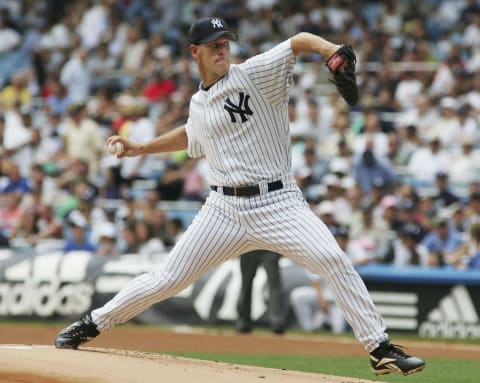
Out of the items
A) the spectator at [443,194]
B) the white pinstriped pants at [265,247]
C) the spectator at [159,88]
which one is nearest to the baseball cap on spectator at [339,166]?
the spectator at [443,194]

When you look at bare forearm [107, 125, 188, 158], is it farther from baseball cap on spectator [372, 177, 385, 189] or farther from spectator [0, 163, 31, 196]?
spectator [0, 163, 31, 196]

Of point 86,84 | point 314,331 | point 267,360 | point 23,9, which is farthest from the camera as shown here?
point 23,9

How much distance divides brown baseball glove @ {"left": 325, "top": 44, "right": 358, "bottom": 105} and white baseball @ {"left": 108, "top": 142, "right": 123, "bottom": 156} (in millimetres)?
1612

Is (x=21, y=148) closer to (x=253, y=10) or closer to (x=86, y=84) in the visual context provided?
(x=86, y=84)

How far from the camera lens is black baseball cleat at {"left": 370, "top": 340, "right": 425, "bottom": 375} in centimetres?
609

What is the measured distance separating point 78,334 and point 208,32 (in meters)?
2.03

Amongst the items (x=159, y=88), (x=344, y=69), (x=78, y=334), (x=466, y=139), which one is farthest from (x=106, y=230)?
(x=344, y=69)

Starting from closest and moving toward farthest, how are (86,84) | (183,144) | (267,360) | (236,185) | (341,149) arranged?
1. (236,185)
2. (183,144)
3. (267,360)
4. (341,149)
5. (86,84)

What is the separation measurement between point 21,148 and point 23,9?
536cm

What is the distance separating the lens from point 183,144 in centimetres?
694

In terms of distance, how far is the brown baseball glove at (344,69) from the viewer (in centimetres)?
569

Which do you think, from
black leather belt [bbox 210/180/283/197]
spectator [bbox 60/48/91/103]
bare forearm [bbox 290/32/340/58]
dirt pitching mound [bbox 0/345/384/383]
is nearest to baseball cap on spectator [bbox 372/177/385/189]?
spectator [bbox 60/48/91/103]

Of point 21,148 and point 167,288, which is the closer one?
point 167,288

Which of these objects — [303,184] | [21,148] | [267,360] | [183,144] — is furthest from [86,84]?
[183,144]
